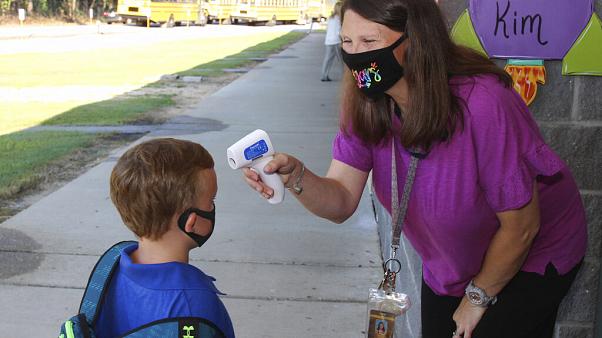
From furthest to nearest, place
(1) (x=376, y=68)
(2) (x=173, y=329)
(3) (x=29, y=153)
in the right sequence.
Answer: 1. (3) (x=29, y=153)
2. (1) (x=376, y=68)
3. (2) (x=173, y=329)

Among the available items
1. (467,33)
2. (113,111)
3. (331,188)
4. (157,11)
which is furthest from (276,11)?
(331,188)

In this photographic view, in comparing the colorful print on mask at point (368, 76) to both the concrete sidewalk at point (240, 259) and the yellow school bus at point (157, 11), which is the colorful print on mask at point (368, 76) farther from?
the yellow school bus at point (157, 11)

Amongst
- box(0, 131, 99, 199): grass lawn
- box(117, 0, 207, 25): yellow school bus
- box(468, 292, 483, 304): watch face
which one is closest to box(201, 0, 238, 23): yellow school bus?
box(117, 0, 207, 25): yellow school bus

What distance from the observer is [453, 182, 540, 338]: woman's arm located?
2.06 m

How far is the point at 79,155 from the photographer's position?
344 inches

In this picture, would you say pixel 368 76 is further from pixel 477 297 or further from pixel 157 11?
pixel 157 11

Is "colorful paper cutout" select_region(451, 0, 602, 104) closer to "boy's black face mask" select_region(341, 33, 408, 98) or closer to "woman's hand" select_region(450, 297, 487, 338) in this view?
"boy's black face mask" select_region(341, 33, 408, 98)

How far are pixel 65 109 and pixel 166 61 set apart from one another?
369 inches

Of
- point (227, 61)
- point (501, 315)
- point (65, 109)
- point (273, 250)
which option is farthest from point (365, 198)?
point (227, 61)

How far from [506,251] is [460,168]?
0.27 m

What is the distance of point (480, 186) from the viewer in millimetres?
2074

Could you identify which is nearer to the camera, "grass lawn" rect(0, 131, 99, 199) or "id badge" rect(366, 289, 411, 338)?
"id badge" rect(366, 289, 411, 338)

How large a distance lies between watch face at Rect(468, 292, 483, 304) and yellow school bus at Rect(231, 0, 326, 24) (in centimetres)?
4720

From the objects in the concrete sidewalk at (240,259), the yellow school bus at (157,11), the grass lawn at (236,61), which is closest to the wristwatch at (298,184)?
the concrete sidewalk at (240,259)
